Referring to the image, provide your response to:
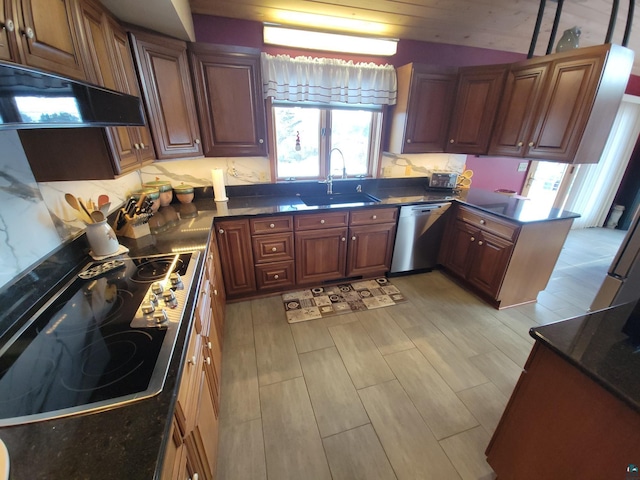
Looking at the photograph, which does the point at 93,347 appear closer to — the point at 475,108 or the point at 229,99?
the point at 229,99

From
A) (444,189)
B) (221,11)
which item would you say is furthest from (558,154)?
(221,11)

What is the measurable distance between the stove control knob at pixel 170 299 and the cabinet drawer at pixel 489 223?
2479 millimetres

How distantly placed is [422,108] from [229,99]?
1.85 m

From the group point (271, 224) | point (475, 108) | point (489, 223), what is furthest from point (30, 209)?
point (475, 108)

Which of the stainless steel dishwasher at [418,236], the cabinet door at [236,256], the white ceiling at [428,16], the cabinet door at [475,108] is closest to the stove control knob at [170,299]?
the cabinet door at [236,256]

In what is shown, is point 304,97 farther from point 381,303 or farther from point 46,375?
point 46,375

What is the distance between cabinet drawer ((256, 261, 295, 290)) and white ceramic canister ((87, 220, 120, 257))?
1.16 meters

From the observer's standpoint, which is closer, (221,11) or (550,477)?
(550,477)

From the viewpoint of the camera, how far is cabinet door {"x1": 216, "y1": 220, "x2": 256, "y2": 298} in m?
2.17

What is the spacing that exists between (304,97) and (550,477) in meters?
2.84

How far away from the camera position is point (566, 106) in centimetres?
205

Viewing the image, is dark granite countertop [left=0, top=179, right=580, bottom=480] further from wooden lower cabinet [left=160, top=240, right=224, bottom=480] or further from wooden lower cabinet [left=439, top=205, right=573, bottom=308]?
wooden lower cabinet [left=439, top=205, right=573, bottom=308]

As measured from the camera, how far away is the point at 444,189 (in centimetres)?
296

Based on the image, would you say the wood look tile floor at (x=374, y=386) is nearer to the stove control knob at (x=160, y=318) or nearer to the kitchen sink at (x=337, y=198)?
the stove control knob at (x=160, y=318)
